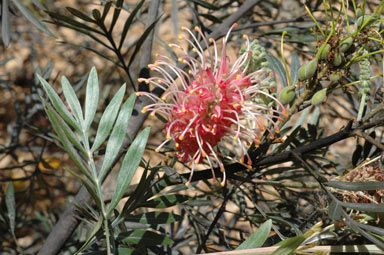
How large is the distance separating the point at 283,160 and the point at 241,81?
4.2 inches

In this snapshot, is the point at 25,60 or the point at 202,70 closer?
the point at 202,70

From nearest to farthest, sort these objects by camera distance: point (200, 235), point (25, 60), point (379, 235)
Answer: point (379, 235)
point (200, 235)
point (25, 60)

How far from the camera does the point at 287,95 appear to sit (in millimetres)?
508

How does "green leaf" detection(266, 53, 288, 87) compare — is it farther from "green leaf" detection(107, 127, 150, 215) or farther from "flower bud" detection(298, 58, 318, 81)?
"green leaf" detection(107, 127, 150, 215)

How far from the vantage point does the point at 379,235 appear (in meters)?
0.47

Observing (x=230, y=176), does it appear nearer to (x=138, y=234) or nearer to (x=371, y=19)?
(x=138, y=234)

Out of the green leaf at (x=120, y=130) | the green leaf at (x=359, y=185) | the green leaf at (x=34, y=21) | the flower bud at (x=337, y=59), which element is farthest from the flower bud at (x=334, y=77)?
the green leaf at (x=34, y=21)

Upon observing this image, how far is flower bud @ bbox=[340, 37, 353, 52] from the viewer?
489 mm

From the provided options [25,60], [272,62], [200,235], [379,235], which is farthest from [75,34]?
[379,235]

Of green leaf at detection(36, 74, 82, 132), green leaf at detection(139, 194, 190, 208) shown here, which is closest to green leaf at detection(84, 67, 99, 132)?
green leaf at detection(36, 74, 82, 132)

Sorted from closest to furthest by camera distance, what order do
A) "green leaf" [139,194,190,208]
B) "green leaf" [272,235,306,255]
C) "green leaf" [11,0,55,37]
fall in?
"green leaf" [272,235,306,255], "green leaf" [139,194,190,208], "green leaf" [11,0,55,37]

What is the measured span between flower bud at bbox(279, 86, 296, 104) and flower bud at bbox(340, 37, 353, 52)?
68 mm

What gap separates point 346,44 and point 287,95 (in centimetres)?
8

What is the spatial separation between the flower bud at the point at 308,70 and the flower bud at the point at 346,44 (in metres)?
0.03
